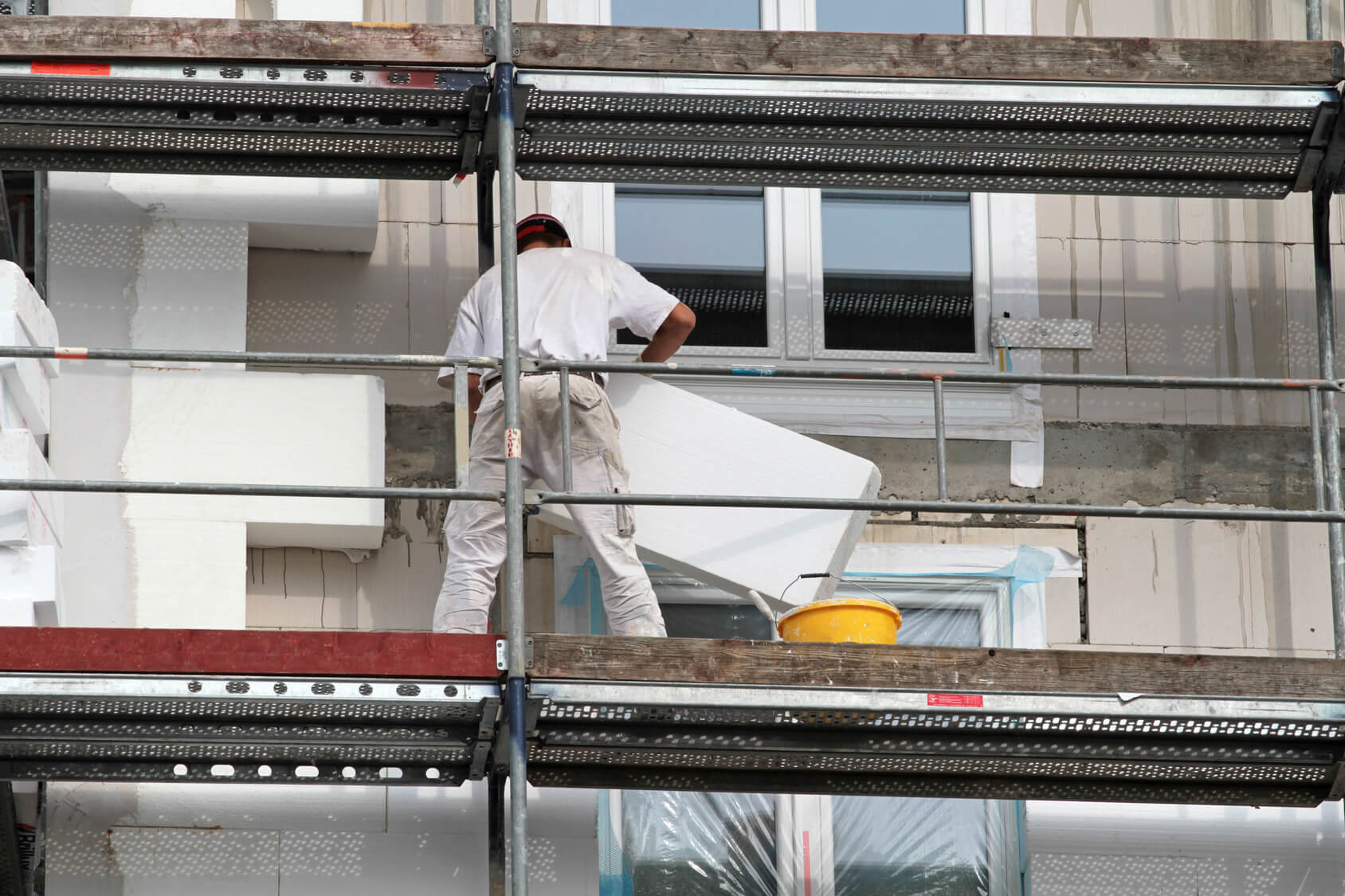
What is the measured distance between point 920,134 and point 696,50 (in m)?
0.94

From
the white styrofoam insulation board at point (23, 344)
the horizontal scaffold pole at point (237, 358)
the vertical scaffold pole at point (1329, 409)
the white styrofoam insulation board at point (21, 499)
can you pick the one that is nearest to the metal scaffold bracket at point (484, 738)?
the horizontal scaffold pole at point (237, 358)

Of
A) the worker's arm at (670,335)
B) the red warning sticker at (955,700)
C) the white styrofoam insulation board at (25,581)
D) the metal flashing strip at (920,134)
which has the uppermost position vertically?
the metal flashing strip at (920,134)

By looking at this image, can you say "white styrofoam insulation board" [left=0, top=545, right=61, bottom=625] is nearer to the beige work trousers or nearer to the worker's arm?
the beige work trousers

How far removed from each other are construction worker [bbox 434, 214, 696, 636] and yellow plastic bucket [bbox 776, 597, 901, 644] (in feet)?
1.83

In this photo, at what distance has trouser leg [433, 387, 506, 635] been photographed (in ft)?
25.9

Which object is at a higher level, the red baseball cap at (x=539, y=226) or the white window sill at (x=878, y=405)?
the red baseball cap at (x=539, y=226)

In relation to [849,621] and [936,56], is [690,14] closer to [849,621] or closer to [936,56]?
[936,56]

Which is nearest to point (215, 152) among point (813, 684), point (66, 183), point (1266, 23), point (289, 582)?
point (66, 183)

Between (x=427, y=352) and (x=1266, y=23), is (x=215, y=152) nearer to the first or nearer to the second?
(x=427, y=352)

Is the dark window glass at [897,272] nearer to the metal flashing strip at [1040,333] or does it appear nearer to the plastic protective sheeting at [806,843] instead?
the metal flashing strip at [1040,333]

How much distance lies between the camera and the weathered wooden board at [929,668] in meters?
7.03

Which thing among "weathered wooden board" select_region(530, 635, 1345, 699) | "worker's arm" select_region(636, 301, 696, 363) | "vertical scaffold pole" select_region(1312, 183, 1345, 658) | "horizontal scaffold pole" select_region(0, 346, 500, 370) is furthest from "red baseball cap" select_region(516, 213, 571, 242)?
"vertical scaffold pole" select_region(1312, 183, 1345, 658)

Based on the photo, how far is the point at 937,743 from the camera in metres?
7.44

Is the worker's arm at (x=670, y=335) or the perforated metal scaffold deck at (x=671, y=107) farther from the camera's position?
the worker's arm at (x=670, y=335)
